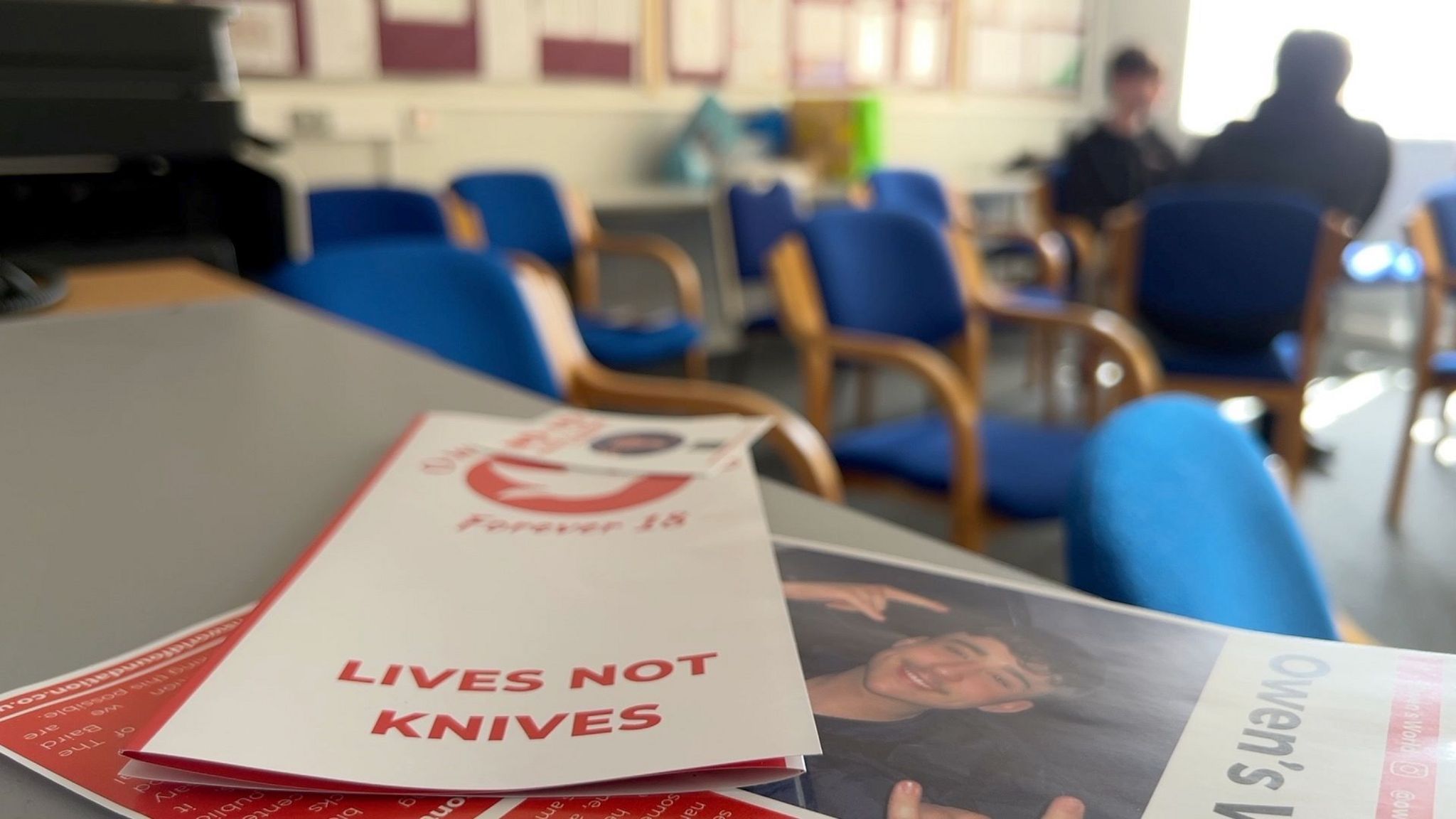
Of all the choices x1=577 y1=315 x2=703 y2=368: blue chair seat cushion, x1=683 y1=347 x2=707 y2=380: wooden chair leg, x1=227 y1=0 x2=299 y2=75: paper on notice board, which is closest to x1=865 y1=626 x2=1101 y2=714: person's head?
x1=577 y1=315 x2=703 y2=368: blue chair seat cushion

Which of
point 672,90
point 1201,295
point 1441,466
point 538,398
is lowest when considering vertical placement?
point 1441,466

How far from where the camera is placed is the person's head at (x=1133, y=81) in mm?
3869

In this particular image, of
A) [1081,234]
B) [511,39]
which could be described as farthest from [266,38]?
[1081,234]

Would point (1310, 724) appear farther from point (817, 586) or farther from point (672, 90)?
point (672, 90)

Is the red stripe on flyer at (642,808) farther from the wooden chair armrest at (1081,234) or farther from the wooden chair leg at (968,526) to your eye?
the wooden chair armrest at (1081,234)

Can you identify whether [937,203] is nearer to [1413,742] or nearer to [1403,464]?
[1403,464]

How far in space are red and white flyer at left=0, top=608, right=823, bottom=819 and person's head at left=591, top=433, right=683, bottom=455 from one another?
306 millimetres

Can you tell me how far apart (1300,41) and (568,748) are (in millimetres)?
3197

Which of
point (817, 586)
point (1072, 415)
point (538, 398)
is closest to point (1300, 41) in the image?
point (1072, 415)

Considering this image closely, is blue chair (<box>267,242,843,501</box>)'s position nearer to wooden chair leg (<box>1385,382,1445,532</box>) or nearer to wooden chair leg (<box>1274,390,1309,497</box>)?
wooden chair leg (<box>1274,390,1309,497</box>)

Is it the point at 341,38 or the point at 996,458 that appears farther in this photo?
the point at 341,38

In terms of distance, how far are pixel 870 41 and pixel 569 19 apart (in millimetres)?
1524

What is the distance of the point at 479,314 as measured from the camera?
1375 millimetres

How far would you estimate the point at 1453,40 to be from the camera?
454cm
